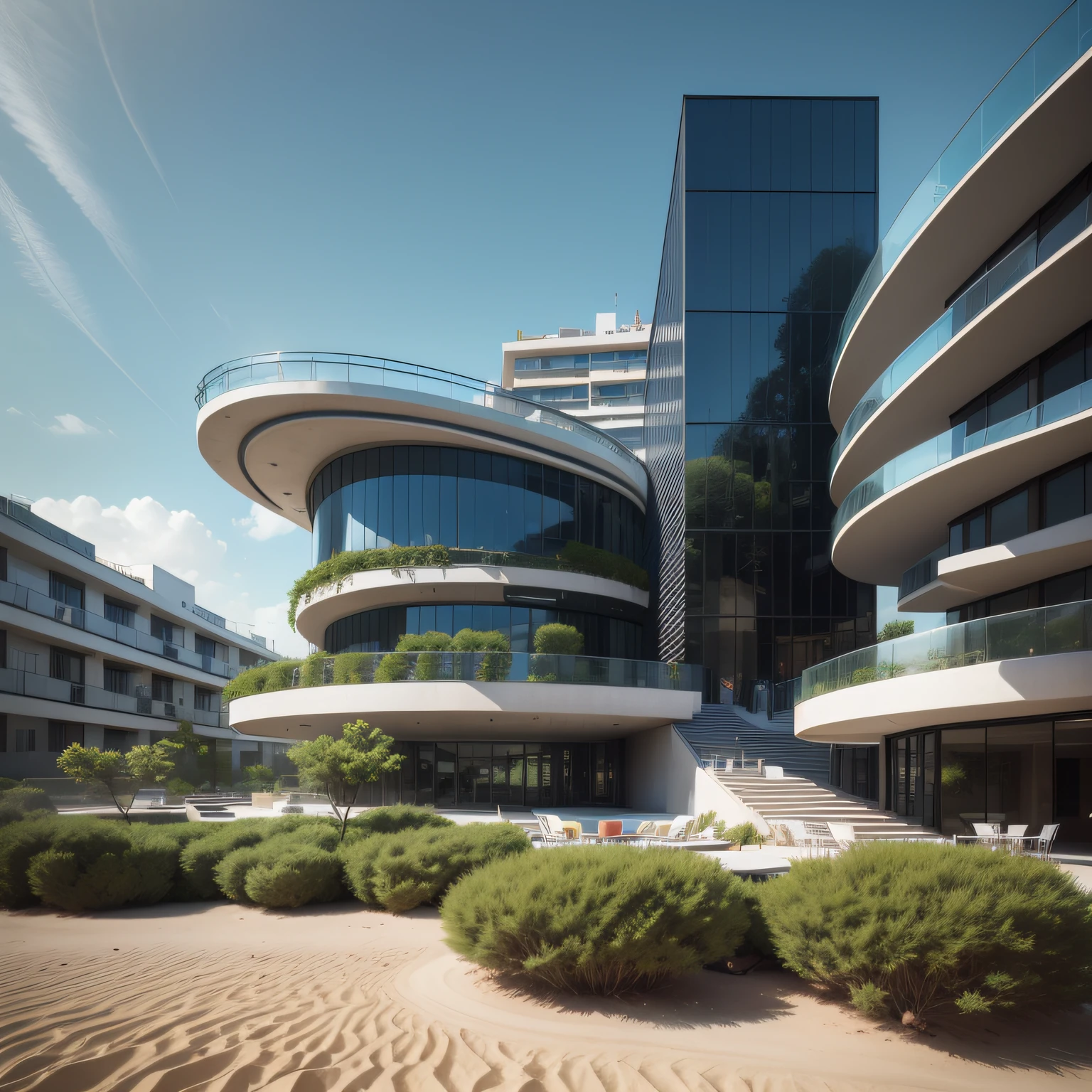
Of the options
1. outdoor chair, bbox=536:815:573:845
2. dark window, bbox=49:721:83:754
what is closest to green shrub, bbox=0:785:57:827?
dark window, bbox=49:721:83:754

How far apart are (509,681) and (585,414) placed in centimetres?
4291

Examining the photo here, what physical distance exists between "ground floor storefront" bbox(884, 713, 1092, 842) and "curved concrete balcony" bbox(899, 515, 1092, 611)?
118 inches

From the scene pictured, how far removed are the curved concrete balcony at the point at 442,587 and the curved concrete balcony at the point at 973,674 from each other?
12.6 m

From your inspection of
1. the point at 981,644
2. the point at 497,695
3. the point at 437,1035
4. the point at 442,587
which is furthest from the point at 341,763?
the point at 981,644

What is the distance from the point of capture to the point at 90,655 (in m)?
37.7

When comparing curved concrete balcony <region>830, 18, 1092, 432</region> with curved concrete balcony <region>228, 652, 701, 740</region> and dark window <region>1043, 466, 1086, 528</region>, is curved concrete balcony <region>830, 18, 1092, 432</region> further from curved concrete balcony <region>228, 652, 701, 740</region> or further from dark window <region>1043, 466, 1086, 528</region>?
curved concrete balcony <region>228, 652, 701, 740</region>

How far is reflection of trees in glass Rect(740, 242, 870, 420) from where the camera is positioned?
3152 centimetres

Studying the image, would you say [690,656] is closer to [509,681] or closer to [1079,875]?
[509,681]

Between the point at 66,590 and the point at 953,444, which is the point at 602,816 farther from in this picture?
the point at 66,590

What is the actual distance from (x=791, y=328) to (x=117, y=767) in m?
28.4

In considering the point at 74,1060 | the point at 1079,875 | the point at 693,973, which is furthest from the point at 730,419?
the point at 74,1060

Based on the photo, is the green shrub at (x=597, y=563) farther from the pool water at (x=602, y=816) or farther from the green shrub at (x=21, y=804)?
the green shrub at (x=21, y=804)

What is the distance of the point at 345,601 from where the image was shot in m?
30.0

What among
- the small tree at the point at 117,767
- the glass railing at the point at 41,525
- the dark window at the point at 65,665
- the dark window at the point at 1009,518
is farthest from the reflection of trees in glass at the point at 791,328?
the dark window at the point at 65,665
